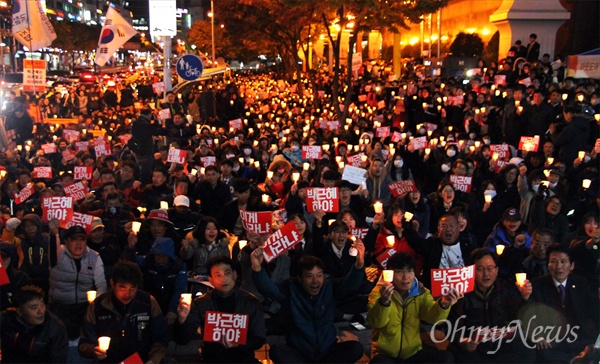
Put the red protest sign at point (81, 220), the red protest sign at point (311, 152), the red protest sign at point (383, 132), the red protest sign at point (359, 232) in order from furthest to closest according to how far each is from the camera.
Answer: the red protest sign at point (383, 132), the red protest sign at point (311, 152), the red protest sign at point (359, 232), the red protest sign at point (81, 220)

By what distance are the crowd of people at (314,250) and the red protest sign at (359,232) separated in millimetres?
59

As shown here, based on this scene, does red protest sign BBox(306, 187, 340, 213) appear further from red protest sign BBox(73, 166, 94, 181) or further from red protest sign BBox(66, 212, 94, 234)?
red protest sign BBox(73, 166, 94, 181)

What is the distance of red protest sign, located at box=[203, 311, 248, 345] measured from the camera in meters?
5.21

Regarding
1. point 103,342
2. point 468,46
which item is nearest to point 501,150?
point 103,342

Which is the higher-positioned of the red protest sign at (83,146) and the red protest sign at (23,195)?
the red protest sign at (83,146)

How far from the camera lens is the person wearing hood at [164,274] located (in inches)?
252

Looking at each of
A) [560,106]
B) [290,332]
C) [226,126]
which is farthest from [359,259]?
[226,126]

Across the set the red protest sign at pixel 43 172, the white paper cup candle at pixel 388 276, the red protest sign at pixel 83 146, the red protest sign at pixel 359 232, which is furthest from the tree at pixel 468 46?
the white paper cup candle at pixel 388 276

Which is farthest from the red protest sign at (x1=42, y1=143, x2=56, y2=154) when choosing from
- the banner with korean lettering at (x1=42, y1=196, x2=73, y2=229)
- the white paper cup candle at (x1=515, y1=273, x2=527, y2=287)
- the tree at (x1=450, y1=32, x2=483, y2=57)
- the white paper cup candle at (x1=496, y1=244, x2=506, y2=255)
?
the tree at (x1=450, y1=32, x2=483, y2=57)

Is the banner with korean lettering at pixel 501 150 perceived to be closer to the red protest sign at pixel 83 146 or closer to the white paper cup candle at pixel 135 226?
the white paper cup candle at pixel 135 226

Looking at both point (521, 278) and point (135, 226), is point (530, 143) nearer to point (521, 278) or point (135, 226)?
point (521, 278)

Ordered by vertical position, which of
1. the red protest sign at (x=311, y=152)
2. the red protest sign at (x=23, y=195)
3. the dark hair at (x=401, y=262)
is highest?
the red protest sign at (x=311, y=152)

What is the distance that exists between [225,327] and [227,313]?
0.34 feet

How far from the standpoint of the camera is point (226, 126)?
20.1m
